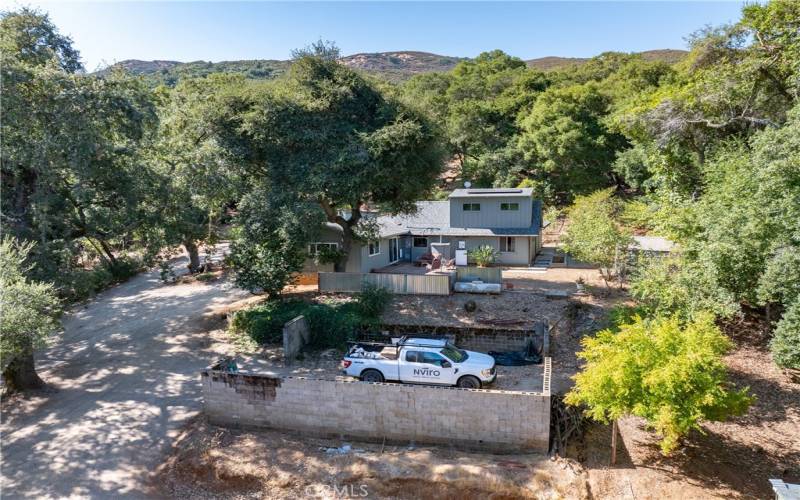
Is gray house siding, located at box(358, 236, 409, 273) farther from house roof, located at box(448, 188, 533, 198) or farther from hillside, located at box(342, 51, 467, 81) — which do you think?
hillside, located at box(342, 51, 467, 81)

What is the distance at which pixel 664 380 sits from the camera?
9.36 meters

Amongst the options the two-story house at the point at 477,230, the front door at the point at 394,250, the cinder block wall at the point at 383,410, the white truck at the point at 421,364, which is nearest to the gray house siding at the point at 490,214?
the two-story house at the point at 477,230

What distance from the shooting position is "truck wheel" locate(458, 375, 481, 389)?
43.0ft

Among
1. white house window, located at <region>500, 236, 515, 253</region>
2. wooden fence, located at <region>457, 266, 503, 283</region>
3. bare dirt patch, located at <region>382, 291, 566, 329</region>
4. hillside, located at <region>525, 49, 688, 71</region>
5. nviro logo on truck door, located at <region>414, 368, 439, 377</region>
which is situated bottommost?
nviro logo on truck door, located at <region>414, 368, 439, 377</region>

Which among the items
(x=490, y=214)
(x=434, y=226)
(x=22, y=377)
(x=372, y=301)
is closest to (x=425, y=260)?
(x=434, y=226)

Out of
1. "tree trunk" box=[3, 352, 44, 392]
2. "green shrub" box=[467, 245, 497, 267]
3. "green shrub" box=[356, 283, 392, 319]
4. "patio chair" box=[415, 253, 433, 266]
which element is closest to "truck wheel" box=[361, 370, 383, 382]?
"green shrub" box=[356, 283, 392, 319]

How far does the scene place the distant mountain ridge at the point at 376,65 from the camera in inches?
3997

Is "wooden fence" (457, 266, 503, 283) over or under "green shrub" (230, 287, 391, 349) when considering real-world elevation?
over

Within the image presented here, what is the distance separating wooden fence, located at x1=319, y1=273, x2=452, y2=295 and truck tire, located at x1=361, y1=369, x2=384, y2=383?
22.3 ft

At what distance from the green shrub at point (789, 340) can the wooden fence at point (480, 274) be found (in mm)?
10134

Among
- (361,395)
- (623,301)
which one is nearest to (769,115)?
(623,301)

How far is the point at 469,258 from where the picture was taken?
26.2 m

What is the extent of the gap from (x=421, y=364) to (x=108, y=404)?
9.52 meters

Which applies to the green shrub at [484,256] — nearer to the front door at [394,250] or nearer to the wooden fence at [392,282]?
the front door at [394,250]
